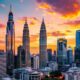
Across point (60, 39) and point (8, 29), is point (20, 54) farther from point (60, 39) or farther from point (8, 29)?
point (60, 39)

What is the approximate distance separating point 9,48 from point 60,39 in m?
5.83

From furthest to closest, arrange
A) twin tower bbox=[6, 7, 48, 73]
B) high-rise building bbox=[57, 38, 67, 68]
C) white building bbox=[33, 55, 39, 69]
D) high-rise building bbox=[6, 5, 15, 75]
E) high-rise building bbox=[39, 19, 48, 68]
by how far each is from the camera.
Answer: high-rise building bbox=[57, 38, 67, 68] → high-rise building bbox=[39, 19, 48, 68] → white building bbox=[33, 55, 39, 69] → twin tower bbox=[6, 7, 48, 73] → high-rise building bbox=[6, 5, 15, 75]

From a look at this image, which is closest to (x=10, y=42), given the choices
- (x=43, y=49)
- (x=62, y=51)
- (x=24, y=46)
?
(x=24, y=46)

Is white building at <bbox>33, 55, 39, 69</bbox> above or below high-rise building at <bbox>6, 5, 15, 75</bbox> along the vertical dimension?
below

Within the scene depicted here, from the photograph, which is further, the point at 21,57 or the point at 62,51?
the point at 62,51

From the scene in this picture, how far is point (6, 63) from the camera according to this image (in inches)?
736

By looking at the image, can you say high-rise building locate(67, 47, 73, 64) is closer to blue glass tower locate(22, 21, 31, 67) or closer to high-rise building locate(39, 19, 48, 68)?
high-rise building locate(39, 19, 48, 68)

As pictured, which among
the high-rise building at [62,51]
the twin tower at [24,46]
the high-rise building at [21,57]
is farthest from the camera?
the high-rise building at [62,51]

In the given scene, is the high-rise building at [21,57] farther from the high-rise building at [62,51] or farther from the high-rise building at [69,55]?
the high-rise building at [69,55]

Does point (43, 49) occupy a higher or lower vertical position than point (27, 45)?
lower

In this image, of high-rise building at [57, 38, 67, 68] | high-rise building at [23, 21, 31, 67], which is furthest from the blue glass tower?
high-rise building at [57, 38, 67, 68]

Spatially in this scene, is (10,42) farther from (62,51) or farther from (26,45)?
(62,51)

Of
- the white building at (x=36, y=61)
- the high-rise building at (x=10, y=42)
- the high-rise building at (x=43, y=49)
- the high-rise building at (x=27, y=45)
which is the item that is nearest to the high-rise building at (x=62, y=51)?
the high-rise building at (x=43, y=49)

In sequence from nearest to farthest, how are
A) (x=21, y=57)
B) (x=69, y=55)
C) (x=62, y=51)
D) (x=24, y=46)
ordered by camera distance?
(x=21, y=57), (x=24, y=46), (x=69, y=55), (x=62, y=51)
